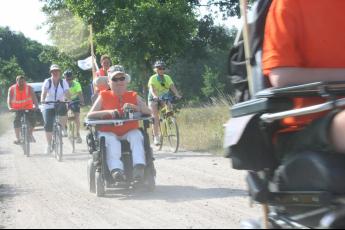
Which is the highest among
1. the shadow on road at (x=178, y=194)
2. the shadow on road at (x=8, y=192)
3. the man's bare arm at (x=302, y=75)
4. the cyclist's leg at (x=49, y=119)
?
the man's bare arm at (x=302, y=75)

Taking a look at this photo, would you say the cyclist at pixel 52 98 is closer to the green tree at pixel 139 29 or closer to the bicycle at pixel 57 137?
the bicycle at pixel 57 137

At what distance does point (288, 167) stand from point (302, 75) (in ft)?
1.61

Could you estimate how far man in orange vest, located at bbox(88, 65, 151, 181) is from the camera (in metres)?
8.07

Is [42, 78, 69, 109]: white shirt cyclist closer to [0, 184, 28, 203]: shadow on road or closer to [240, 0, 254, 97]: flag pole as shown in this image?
[0, 184, 28, 203]: shadow on road

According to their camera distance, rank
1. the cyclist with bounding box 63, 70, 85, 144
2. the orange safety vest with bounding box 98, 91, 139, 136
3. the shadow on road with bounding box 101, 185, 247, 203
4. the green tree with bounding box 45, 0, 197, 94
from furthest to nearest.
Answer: the green tree with bounding box 45, 0, 197, 94, the cyclist with bounding box 63, 70, 85, 144, the orange safety vest with bounding box 98, 91, 139, 136, the shadow on road with bounding box 101, 185, 247, 203

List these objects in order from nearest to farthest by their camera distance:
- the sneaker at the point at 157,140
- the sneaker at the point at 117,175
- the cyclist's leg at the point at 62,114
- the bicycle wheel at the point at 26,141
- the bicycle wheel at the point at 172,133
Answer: the sneaker at the point at 117,175, the bicycle wheel at the point at 172,133, the sneaker at the point at 157,140, the cyclist's leg at the point at 62,114, the bicycle wheel at the point at 26,141

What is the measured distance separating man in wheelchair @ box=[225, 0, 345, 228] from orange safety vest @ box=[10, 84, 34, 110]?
41.8 ft

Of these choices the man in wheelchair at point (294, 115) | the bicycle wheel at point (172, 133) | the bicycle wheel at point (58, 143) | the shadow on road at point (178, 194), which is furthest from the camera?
the bicycle wheel at point (172, 133)

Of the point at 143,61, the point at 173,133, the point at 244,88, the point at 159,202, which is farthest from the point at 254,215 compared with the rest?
the point at 143,61

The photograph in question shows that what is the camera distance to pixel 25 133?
580 inches

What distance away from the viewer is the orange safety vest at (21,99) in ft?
51.3

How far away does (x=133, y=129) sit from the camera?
8484 mm

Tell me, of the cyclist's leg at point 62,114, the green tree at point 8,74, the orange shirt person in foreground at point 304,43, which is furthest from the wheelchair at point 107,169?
the green tree at point 8,74

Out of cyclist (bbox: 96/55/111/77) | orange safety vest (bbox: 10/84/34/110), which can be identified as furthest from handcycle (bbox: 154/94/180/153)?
orange safety vest (bbox: 10/84/34/110)
